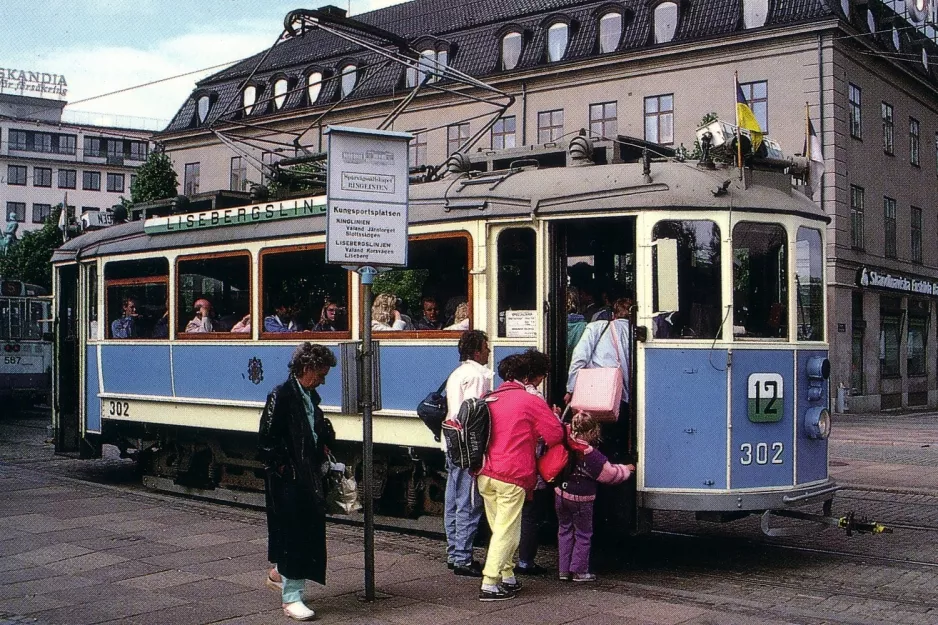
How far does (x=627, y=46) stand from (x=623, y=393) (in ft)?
88.3

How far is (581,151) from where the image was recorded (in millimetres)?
9398

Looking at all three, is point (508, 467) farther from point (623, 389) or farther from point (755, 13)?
point (755, 13)

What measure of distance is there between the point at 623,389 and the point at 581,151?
2155 mm

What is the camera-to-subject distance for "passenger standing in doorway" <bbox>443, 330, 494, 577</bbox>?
7961mm

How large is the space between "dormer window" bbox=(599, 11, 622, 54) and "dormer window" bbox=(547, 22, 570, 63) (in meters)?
1.30

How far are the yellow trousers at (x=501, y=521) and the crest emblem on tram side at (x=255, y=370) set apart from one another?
4355 millimetres

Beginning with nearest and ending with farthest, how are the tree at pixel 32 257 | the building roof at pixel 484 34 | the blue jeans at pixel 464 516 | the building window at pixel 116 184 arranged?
the blue jeans at pixel 464 516 → the building roof at pixel 484 34 → the tree at pixel 32 257 → the building window at pixel 116 184

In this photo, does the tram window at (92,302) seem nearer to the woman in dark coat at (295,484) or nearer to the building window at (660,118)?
the woman in dark coat at (295,484)

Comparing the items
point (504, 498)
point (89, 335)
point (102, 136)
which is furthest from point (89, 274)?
point (102, 136)

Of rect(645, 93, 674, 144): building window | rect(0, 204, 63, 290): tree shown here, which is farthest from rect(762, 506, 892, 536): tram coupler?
rect(0, 204, 63, 290): tree

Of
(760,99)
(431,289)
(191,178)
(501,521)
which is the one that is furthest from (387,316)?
(191,178)

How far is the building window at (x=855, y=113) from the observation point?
102 feet

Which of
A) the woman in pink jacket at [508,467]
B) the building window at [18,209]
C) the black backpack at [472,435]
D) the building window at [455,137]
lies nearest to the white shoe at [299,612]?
the woman in pink jacket at [508,467]

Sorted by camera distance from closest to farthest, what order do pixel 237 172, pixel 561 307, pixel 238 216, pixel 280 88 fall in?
pixel 561 307
pixel 238 216
pixel 280 88
pixel 237 172
